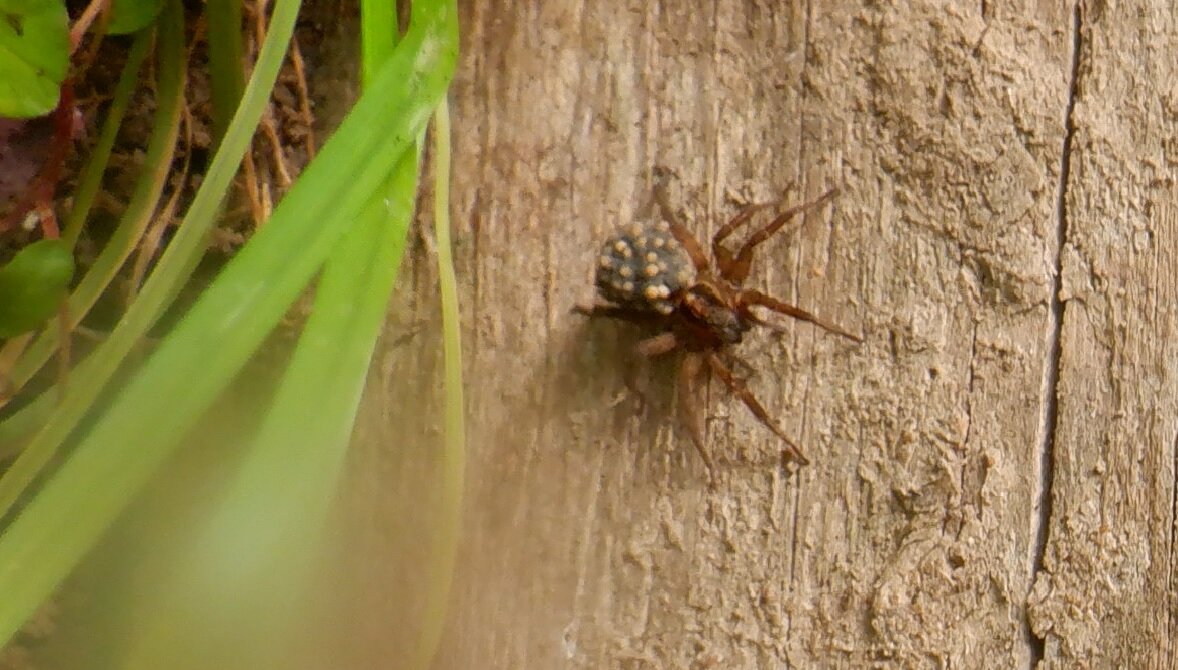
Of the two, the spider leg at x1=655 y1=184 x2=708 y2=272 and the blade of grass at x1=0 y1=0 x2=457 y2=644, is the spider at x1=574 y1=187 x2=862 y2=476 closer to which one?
the spider leg at x1=655 y1=184 x2=708 y2=272

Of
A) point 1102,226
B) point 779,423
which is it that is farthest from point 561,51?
point 1102,226

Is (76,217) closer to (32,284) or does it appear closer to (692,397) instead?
(32,284)

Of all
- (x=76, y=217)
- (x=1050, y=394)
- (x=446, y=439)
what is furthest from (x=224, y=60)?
(x=1050, y=394)

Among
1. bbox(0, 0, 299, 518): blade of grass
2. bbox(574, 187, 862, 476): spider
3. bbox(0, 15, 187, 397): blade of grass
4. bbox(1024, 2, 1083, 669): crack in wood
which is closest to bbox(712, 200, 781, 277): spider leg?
bbox(574, 187, 862, 476): spider

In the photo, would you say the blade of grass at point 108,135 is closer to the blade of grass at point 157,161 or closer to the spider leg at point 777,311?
the blade of grass at point 157,161

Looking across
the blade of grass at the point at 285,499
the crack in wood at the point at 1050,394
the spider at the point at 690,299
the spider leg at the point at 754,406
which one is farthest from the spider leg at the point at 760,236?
the blade of grass at the point at 285,499
